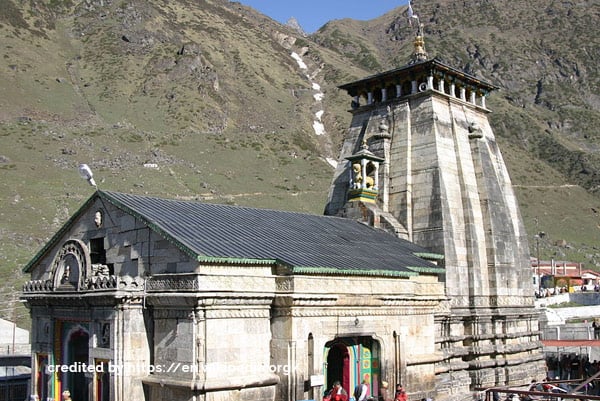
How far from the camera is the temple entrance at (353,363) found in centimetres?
2212

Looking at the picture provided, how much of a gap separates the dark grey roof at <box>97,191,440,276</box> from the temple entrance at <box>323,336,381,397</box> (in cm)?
230

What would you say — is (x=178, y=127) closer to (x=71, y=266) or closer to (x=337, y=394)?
(x=71, y=266)

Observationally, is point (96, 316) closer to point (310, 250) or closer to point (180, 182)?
point (310, 250)

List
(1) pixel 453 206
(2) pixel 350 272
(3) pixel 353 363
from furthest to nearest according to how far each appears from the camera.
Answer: (1) pixel 453 206 < (3) pixel 353 363 < (2) pixel 350 272

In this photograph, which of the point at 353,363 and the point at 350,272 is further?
the point at 353,363

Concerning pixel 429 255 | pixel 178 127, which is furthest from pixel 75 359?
pixel 178 127

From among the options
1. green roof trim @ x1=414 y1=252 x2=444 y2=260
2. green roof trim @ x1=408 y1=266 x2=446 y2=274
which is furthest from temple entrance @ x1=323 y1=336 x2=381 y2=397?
green roof trim @ x1=414 y1=252 x2=444 y2=260

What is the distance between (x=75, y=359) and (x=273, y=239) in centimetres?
726

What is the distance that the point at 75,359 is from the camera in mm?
23016

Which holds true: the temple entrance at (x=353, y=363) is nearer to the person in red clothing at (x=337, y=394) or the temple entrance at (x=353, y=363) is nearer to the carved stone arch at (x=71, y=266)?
the person in red clothing at (x=337, y=394)

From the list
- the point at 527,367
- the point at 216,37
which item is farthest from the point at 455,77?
the point at 216,37

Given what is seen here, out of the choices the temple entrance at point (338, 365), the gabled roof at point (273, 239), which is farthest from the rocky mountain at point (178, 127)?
the temple entrance at point (338, 365)

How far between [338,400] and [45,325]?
10.1 m

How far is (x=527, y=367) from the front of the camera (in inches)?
1173
